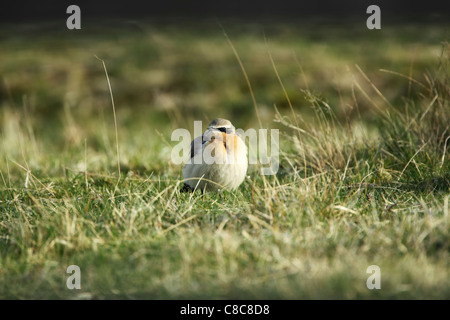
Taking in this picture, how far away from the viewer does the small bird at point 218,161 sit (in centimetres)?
475

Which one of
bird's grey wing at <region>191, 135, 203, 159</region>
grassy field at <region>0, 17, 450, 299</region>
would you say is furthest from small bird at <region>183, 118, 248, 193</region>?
grassy field at <region>0, 17, 450, 299</region>

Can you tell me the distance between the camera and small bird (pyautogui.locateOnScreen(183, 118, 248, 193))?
475 centimetres

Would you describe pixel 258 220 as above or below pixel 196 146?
below

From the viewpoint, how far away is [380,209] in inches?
170

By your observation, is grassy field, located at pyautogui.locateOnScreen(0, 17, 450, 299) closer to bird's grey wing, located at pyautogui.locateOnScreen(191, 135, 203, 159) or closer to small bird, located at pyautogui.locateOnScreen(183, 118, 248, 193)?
small bird, located at pyautogui.locateOnScreen(183, 118, 248, 193)

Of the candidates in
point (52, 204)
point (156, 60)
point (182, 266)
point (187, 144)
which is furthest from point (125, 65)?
point (182, 266)

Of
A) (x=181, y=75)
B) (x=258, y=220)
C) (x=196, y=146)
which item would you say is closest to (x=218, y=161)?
(x=196, y=146)

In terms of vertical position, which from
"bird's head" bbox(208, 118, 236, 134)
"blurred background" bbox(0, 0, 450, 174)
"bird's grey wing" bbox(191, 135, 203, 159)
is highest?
"blurred background" bbox(0, 0, 450, 174)

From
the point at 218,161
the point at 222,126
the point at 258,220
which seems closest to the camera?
the point at 258,220

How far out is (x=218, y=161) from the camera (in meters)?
4.74

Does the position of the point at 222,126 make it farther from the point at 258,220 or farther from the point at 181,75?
the point at 181,75

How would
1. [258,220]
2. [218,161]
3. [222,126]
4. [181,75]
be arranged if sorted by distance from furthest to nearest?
[181,75] < [222,126] < [218,161] < [258,220]

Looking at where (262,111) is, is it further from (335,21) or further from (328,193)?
(335,21)

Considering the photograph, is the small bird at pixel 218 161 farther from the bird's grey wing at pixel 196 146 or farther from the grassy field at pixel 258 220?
the grassy field at pixel 258 220
